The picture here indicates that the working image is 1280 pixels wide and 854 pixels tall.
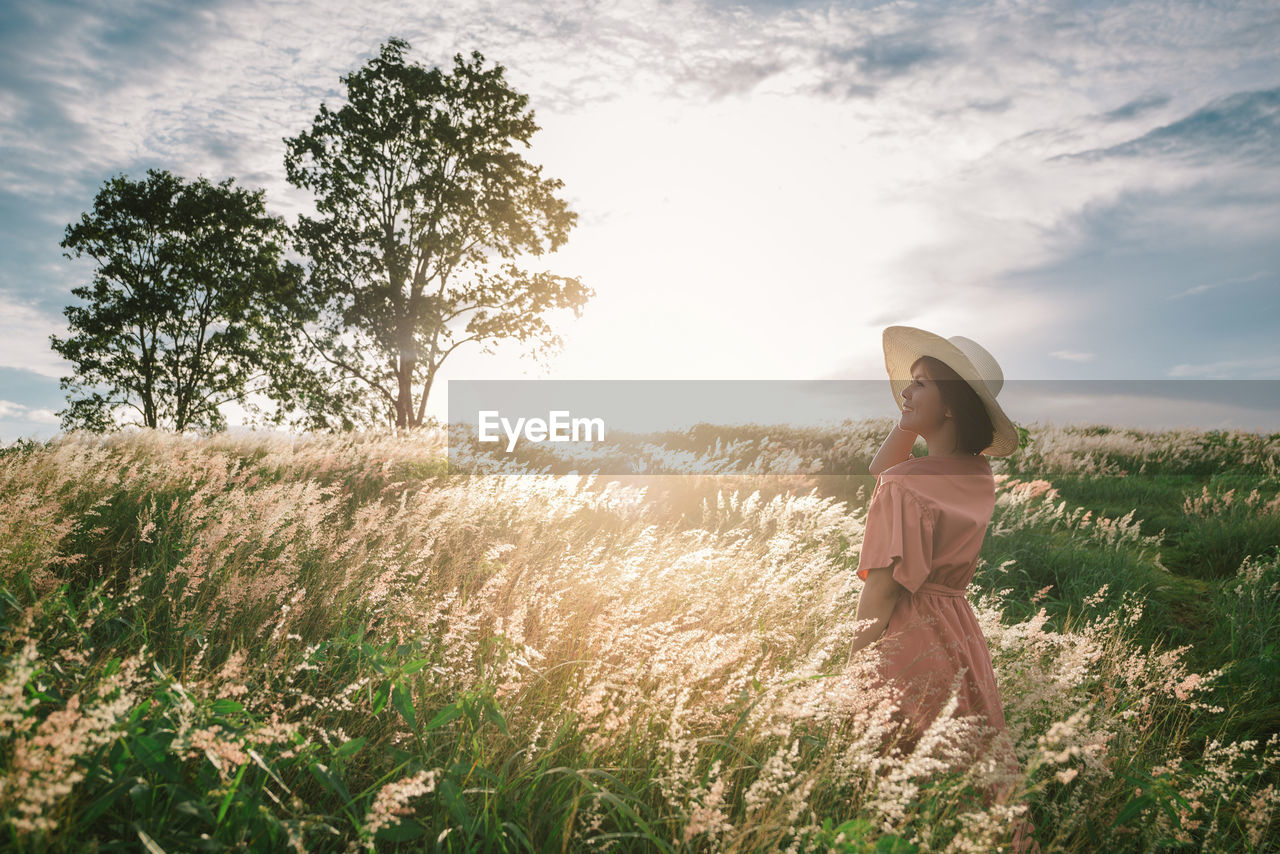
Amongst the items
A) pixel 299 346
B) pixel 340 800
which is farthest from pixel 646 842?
pixel 299 346

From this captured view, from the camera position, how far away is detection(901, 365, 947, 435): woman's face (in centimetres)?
273

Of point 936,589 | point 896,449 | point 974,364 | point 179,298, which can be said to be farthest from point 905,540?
point 179,298

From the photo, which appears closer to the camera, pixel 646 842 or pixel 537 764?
pixel 646 842

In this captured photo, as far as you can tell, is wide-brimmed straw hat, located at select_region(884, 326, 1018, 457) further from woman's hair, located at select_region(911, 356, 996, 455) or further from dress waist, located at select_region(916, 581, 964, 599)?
dress waist, located at select_region(916, 581, 964, 599)

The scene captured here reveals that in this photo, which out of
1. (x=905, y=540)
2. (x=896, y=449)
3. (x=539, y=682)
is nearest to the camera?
(x=905, y=540)

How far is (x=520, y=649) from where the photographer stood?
3.03 meters

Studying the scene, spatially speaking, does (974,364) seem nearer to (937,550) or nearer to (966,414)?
(966,414)

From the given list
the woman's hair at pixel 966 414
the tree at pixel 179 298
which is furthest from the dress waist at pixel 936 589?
the tree at pixel 179 298

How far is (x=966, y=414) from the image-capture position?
268 centimetres

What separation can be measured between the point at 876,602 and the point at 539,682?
1559 mm

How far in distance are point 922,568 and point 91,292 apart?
24860 millimetres

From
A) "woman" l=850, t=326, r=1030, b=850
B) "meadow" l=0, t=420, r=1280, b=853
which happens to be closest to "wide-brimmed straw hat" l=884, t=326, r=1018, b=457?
"woman" l=850, t=326, r=1030, b=850

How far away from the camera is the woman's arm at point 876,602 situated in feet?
7.98

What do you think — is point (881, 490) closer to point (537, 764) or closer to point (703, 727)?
point (703, 727)
